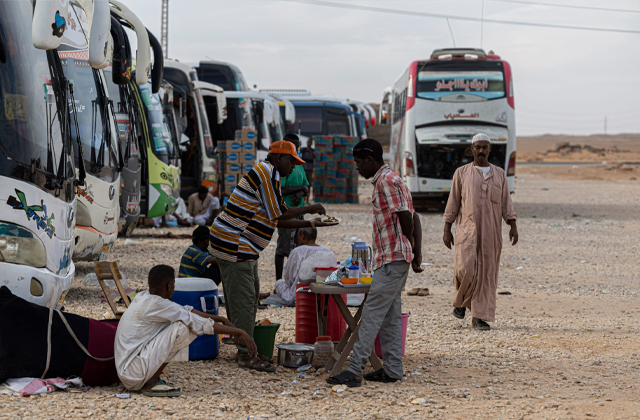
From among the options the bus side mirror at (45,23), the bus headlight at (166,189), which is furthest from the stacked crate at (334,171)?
the bus side mirror at (45,23)

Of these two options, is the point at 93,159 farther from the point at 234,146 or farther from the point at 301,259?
the point at 234,146

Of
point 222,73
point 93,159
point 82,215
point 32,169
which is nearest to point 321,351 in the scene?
point 32,169

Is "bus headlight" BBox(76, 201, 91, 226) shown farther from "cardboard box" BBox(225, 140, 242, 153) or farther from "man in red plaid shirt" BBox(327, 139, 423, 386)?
"cardboard box" BBox(225, 140, 242, 153)

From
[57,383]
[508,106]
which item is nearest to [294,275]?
[57,383]

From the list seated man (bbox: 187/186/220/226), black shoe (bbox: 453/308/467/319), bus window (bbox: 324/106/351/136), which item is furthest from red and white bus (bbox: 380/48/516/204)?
black shoe (bbox: 453/308/467/319)

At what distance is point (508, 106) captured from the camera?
64.9ft

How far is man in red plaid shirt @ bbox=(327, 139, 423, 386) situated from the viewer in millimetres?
5387

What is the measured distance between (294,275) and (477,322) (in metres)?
1.83

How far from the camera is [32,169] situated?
18.5 ft

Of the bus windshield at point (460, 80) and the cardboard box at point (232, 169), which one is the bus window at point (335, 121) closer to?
the bus windshield at point (460, 80)

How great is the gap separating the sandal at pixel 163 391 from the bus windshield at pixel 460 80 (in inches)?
618

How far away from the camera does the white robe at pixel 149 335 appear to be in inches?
194

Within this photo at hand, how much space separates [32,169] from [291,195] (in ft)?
10.6

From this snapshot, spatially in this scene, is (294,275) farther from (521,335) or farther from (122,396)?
(122,396)
